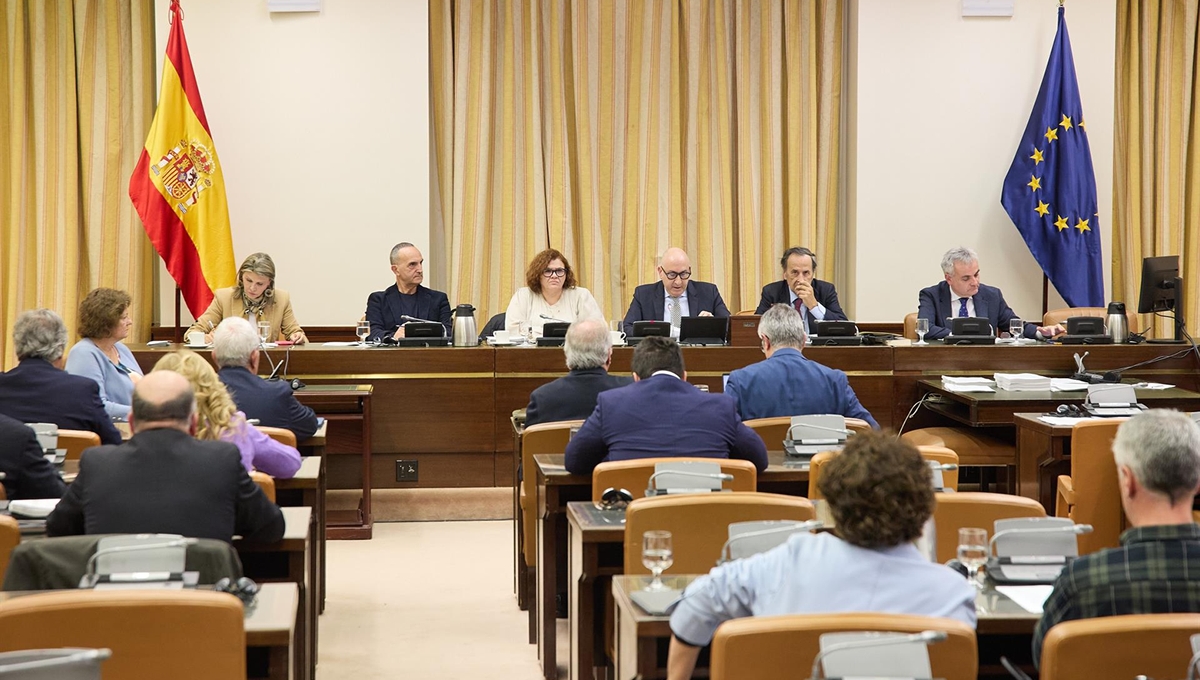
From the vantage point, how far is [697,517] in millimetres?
2826

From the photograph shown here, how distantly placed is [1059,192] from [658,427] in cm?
554

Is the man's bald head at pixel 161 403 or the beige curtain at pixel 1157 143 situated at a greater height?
the beige curtain at pixel 1157 143

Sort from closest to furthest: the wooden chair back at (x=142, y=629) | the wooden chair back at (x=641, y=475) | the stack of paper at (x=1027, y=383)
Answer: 1. the wooden chair back at (x=142, y=629)
2. the wooden chair back at (x=641, y=475)
3. the stack of paper at (x=1027, y=383)

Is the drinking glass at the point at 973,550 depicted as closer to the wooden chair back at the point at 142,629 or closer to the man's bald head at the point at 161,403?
the wooden chair back at the point at 142,629

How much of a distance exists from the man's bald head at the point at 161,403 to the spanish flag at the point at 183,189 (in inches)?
197

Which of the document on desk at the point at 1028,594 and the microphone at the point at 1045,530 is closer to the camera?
the document on desk at the point at 1028,594

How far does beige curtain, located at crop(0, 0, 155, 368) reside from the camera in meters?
7.86

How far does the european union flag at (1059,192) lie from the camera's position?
321 inches

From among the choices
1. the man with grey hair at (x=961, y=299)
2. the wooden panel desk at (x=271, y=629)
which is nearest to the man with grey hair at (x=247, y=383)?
the wooden panel desk at (x=271, y=629)

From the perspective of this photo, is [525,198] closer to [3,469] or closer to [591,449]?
[591,449]

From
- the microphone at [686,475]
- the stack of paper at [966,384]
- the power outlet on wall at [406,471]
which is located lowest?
the power outlet on wall at [406,471]

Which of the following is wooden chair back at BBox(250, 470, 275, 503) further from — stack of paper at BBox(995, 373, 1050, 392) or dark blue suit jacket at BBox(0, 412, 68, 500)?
stack of paper at BBox(995, 373, 1050, 392)

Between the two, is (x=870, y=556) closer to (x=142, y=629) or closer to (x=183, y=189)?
(x=142, y=629)

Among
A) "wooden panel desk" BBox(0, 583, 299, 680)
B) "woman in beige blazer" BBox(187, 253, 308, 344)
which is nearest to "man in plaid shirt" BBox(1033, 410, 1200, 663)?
"wooden panel desk" BBox(0, 583, 299, 680)
